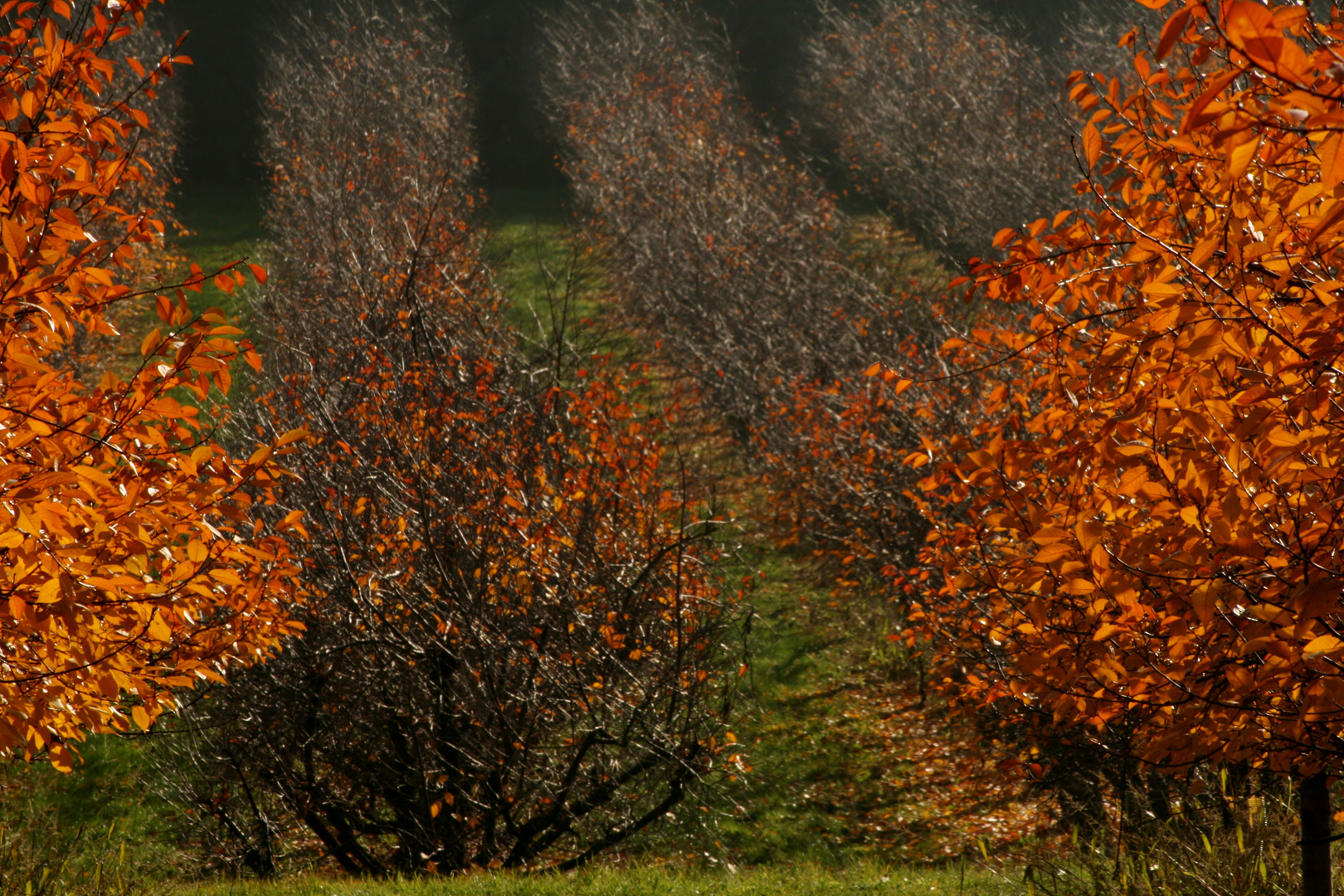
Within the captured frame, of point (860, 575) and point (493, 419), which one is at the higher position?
point (493, 419)

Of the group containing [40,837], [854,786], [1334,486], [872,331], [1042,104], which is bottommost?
[854,786]

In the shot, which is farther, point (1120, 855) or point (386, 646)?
point (386, 646)

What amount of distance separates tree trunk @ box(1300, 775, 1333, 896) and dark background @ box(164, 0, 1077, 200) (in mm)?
30113

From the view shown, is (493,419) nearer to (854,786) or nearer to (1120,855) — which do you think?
(854,786)

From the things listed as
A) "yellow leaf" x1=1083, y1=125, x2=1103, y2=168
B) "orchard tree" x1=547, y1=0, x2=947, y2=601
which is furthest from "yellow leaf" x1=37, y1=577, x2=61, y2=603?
"orchard tree" x1=547, y1=0, x2=947, y2=601

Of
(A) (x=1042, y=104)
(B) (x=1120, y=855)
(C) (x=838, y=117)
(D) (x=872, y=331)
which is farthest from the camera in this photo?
(C) (x=838, y=117)

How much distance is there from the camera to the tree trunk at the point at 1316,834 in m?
3.57


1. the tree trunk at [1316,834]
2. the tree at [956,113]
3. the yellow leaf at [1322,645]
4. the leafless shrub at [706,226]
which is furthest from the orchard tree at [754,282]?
the yellow leaf at [1322,645]

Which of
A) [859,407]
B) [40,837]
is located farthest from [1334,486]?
[859,407]

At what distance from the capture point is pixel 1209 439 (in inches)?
97.6

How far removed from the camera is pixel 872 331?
14070mm

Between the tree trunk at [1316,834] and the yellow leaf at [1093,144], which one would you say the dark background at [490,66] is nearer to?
the tree trunk at [1316,834]

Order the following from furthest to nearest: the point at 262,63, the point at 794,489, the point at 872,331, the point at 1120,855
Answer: the point at 262,63, the point at 872,331, the point at 794,489, the point at 1120,855

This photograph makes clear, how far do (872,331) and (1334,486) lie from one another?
11784 mm
